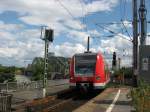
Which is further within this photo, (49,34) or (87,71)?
(87,71)

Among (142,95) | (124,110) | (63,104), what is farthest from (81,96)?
(142,95)

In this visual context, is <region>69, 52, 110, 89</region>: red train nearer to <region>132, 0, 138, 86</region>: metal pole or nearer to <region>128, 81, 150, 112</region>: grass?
<region>132, 0, 138, 86</region>: metal pole

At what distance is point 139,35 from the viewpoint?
154 feet

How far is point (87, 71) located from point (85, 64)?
52 centimetres

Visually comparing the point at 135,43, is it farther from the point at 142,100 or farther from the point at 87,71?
the point at 142,100

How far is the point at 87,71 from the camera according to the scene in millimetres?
34562

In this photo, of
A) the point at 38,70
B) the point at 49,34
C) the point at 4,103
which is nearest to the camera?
the point at 4,103

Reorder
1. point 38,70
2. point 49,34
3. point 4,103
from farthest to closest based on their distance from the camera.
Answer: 1. point 38,70
2. point 49,34
3. point 4,103

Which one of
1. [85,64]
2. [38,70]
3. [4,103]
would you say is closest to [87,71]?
[85,64]

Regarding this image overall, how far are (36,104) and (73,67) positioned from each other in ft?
26.8

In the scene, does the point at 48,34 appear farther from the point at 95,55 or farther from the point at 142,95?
the point at 142,95

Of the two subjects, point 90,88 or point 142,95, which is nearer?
point 142,95

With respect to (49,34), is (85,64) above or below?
below

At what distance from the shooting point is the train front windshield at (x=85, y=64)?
3447cm
